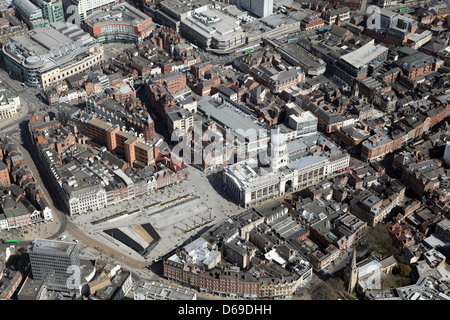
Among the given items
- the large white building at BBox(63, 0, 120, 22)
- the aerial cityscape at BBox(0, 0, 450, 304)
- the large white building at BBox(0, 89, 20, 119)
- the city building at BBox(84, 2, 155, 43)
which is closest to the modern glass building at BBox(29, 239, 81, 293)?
the aerial cityscape at BBox(0, 0, 450, 304)

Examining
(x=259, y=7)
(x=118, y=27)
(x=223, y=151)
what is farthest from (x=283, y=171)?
(x=118, y=27)

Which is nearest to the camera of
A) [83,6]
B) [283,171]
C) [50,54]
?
[283,171]

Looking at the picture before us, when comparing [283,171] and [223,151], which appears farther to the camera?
[223,151]

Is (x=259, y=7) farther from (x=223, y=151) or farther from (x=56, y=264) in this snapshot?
(x=56, y=264)

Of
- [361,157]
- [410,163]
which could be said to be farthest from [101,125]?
[410,163]

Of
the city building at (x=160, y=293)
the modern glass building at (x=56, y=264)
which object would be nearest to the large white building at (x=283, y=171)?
the city building at (x=160, y=293)

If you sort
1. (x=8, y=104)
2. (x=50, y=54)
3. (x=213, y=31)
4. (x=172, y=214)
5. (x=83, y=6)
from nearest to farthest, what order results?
(x=172, y=214), (x=8, y=104), (x=50, y=54), (x=213, y=31), (x=83, y=6)

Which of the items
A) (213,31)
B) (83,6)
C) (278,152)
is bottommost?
(213,31)
